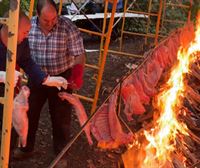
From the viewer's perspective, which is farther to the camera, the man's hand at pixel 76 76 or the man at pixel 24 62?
the man's hand at pixel 76 76

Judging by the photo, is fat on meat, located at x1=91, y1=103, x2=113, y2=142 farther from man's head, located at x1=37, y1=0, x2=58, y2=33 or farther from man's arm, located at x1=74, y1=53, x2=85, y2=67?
man's head, located at x1=37, y1=0, x2=58, y2=33

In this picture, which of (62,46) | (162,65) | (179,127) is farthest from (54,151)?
(162,65)

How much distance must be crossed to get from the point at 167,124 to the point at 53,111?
1594mm

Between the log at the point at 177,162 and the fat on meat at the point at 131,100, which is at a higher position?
the fat on meat at the point at 131,100

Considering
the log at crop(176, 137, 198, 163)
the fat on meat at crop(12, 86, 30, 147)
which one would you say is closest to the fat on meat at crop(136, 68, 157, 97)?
the log at crop(176, 137, 198, 163)

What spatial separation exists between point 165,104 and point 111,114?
7.47 ft

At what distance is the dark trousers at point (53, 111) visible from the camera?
5148mm

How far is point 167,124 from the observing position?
5.75m

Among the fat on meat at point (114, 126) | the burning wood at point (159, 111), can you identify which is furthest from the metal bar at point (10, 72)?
the fat on meat at point (114, 126)

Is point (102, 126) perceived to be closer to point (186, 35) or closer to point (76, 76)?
point (76, 76)

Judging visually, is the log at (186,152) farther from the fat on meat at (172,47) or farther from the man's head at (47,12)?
the man's head at (47,12)

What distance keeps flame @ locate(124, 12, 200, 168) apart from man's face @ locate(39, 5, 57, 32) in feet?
5.64

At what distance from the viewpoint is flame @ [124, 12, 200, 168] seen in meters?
4.86

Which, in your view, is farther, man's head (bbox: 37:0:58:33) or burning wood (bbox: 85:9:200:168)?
man's head (bbox: 37:0:58:33)
